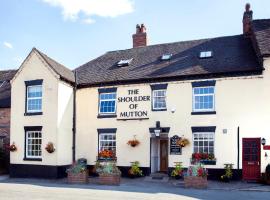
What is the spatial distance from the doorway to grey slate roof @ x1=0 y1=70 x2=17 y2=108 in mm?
10319

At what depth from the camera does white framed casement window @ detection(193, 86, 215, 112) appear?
61.6ft

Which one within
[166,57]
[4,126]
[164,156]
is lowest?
[164,156]

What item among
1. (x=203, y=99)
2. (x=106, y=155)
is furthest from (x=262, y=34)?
(x=106, y=155)

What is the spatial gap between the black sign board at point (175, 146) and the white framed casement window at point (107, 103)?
13.6 feet

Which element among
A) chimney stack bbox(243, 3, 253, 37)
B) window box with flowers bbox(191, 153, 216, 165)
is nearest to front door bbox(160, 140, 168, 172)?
window box with flowers bbox(191, 153, 216, 165)

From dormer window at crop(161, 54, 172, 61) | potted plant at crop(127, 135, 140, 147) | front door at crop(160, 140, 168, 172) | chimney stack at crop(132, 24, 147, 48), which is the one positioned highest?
chimney stack at crop(132, 24, 147, 48)

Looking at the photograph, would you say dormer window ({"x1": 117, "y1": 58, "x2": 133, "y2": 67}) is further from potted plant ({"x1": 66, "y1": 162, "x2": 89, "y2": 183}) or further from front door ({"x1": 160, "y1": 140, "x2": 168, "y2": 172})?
potted plant ({"x1": 66, "y1": 162, "x2": 89, "y2": 183})

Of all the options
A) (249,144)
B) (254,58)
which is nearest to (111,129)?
(249,144)

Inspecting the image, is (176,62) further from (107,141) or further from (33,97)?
(33,97)

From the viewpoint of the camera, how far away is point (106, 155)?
65.7ft

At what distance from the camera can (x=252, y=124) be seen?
1783 cm

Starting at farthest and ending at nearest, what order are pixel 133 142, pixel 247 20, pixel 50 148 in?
1. pixel 247 20
2. pixel 133 142
3. pixel 50 148

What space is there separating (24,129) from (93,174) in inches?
200

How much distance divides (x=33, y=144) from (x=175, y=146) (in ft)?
28.4
